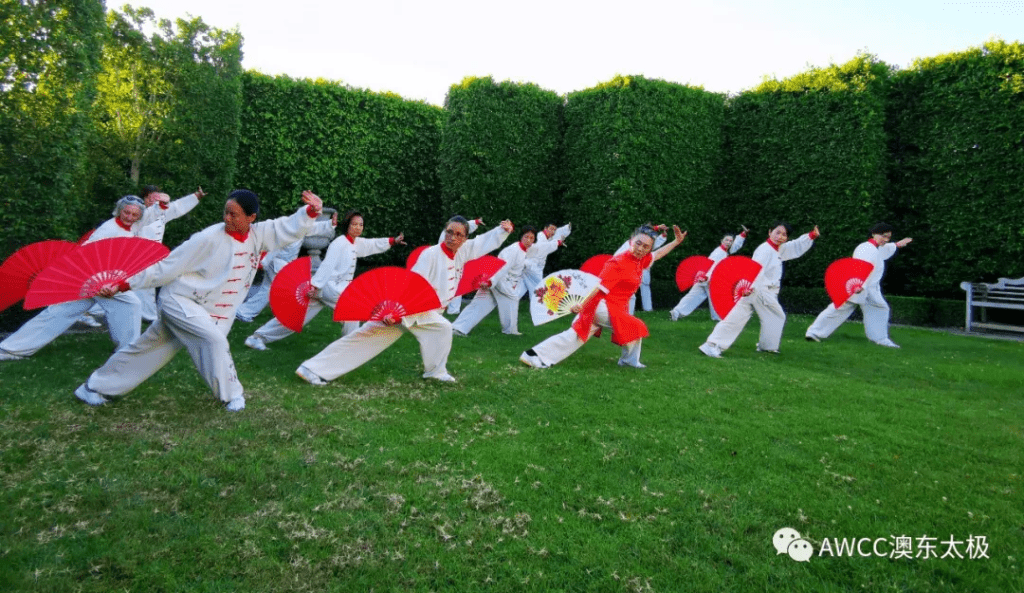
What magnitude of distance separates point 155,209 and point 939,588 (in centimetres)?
856

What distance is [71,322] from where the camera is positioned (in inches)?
242

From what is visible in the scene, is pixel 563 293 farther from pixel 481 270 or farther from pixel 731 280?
pixel 731 280

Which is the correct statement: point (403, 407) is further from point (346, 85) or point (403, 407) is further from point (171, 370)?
point (346, 85)

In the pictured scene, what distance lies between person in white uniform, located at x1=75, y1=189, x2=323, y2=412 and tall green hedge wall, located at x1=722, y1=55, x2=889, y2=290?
12085 millimetres

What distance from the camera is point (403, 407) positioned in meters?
4.77

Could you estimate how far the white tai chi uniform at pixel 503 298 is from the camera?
9078 millimetres

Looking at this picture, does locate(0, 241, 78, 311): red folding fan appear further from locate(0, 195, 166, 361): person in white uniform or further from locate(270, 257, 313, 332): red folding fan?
locate(270, 257, 313, 332): red folding fan

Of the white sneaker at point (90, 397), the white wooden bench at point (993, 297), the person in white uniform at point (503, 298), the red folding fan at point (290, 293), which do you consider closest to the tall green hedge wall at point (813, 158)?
the white wooden bench at point (993, 297)

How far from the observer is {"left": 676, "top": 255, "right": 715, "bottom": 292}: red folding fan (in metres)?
11.8

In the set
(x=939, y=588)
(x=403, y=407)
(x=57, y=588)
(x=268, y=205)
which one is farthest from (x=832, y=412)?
(x=268, y=205)

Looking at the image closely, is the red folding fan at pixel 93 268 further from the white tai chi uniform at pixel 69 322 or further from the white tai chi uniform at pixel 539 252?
the white tai chi uniform at pixel 539 252

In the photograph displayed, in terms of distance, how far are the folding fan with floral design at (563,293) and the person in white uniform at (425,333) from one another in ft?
3.28

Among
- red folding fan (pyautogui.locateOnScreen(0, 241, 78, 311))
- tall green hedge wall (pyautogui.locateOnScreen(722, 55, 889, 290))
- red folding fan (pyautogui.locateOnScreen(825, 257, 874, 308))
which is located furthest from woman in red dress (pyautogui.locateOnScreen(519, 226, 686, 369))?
tall green hedge wall (pyautogui.locateOnScreen(722, 55, 889, 290))

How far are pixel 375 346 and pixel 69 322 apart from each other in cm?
332
